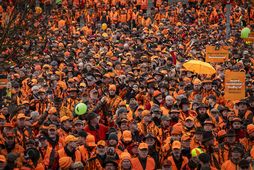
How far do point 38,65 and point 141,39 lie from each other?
25.0 ft

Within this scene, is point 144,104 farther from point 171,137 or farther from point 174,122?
point 171,137

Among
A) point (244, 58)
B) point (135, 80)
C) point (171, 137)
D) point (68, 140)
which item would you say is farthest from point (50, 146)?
point (244, 58)

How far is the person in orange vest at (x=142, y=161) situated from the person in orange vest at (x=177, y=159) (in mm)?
345

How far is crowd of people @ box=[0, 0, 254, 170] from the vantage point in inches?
425

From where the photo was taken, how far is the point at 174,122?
1305cm

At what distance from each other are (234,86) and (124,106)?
264 centimetres

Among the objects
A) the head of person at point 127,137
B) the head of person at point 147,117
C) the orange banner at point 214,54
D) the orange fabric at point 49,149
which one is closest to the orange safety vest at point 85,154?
the orange fabric at point 49,149

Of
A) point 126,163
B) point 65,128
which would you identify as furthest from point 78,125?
point 126,163

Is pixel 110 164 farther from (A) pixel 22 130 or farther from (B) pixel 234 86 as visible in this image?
(B) pixel 234 86

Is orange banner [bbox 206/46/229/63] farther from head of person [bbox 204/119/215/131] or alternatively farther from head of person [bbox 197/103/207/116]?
head of person [bbox 204/119/215/131]

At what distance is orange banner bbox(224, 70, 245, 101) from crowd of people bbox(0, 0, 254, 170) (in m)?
0.21

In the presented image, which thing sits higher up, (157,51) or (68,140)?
(68,140)

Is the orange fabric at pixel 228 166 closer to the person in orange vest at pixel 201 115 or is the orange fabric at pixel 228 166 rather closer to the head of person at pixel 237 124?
the head of person at pixel 237 124

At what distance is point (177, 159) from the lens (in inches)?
425
